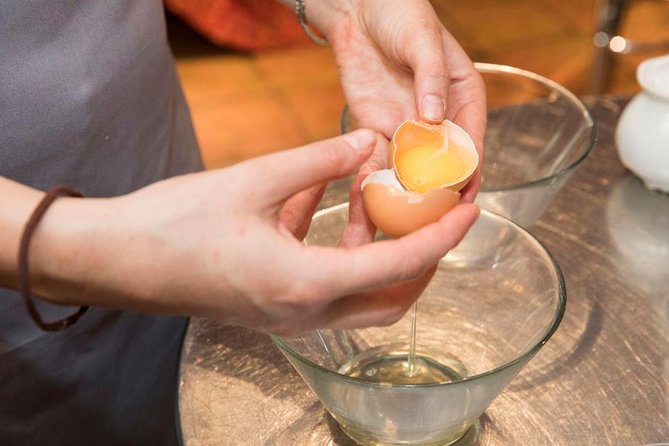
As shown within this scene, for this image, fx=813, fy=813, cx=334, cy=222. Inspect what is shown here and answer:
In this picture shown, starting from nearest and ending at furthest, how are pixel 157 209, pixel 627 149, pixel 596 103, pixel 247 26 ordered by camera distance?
1. pixel 157 209
2. pixel 627 149
3. pixel 596 103
4. pixel 247 26

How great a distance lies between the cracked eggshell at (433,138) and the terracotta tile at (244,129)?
1.42 m

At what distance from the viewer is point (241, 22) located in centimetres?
265

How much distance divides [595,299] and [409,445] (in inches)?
11.2

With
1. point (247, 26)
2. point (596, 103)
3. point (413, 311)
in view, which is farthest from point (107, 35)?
point (247, 26)

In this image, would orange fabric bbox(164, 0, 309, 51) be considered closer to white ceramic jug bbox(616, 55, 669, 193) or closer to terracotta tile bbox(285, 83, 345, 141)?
terracotta tile bbox(285, 83, 345, 141)

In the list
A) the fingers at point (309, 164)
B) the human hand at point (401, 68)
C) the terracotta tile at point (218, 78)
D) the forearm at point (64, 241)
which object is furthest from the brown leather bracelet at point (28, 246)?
the terracotta tile at point (218, 78)

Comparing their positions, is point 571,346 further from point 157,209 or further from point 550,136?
point 157,209

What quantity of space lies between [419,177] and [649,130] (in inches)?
14.7

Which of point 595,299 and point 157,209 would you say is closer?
point 157,209

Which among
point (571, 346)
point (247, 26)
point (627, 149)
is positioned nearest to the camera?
point (571, 346)

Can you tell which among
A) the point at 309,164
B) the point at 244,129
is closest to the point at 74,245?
the point at 309,164

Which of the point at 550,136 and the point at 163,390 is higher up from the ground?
the point at 550,136

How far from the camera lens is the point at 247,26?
105 inches

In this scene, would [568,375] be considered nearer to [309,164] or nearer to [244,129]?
[309,164]
